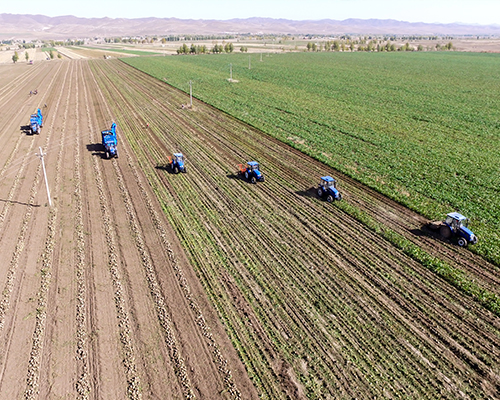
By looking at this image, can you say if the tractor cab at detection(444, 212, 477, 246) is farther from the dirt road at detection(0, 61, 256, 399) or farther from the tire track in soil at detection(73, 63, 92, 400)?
the tire track in soil at detection(73, 63, 92, 400)

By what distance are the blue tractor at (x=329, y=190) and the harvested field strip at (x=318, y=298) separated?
920 mm

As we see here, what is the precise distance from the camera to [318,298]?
1817 cm

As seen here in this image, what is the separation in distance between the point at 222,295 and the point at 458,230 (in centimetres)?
1534

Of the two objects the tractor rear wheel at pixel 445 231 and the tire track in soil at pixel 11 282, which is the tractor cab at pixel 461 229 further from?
the tire track in soil at pixel 11 282

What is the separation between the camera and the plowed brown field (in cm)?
1421

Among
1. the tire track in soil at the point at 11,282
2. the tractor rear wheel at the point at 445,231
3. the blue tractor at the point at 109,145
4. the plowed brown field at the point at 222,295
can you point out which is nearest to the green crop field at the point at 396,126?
the tractor rear wheel at the point at 445,231

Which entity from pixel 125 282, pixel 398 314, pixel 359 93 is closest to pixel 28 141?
pixel 125 282

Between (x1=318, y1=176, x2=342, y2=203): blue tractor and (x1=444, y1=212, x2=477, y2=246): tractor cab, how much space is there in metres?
7.86

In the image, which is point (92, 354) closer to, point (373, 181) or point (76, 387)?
point (76, 387)

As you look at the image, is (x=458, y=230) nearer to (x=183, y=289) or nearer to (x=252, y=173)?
(x=252, y=173)

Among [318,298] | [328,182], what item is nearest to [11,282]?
[318,298]

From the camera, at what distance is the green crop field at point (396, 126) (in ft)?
93.7

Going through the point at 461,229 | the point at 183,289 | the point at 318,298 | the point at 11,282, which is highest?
the point at 461,229

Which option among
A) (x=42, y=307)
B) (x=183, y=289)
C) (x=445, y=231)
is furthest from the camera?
(x=445, y=231)
